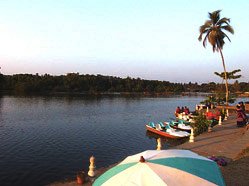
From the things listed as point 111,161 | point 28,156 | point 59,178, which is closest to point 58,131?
point 28,156

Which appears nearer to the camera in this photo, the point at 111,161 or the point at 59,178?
the point at 59,178

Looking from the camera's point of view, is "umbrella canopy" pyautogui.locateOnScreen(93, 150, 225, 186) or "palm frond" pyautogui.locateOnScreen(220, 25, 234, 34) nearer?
"umbrella canopy" pyautogui.locateOnScreen(93, 150, 225, 186)

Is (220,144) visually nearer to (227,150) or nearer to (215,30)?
(227,150)

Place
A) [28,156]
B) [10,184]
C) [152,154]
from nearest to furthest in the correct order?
[152,154] < [10,184] < [28,156]

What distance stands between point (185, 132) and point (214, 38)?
21.4 m

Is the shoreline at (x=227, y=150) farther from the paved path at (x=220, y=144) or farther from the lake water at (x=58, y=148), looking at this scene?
the lake water at (x=58, y=148)

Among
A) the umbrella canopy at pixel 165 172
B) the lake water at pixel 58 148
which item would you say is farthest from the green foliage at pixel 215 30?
the umbrella canopy at pixel 165 172

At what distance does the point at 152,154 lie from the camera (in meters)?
7.11

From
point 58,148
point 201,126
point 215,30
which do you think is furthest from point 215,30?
point 58,148

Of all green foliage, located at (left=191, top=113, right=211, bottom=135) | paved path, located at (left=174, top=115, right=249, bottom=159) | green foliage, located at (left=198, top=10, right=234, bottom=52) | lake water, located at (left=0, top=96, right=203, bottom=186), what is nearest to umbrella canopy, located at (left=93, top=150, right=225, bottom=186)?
paved path, located at (left=174, top=115, right=249, bottom=159)

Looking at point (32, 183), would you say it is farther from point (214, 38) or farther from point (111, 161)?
point (214, 38)

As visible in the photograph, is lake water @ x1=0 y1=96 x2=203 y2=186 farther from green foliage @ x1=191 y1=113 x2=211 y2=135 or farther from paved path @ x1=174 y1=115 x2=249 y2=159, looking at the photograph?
paved path @ x1=174 y1=115 x2=249 y2=159

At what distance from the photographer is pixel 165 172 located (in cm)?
615

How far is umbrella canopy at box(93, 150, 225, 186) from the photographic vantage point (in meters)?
5.96
